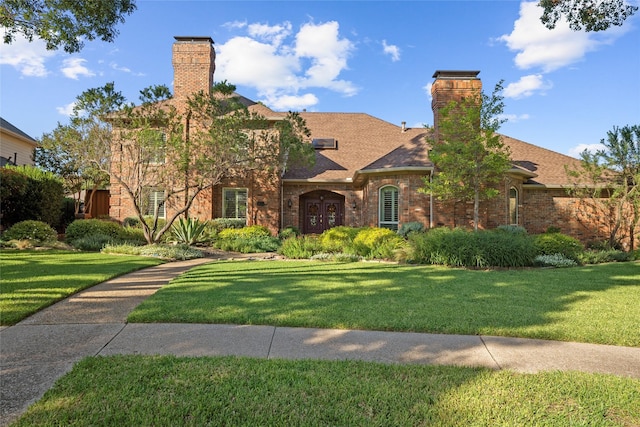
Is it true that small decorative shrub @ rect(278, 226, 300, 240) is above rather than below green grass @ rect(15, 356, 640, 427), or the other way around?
above

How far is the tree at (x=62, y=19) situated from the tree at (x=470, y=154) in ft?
34.0

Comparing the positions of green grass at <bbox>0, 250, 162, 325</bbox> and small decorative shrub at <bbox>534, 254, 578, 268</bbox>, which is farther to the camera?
small decorative shrub at <bbox>534, 254, 578, 268</bbox>

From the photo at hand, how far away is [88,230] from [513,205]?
17.4m

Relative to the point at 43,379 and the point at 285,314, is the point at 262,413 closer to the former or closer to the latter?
the point at 43,379

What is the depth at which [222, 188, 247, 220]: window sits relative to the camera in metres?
17.6

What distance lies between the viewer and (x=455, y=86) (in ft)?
48.4

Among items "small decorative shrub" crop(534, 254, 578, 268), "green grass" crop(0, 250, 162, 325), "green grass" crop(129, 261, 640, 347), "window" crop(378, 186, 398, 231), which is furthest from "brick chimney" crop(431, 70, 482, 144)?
"green grass" crop(0, 250, 162, 325)

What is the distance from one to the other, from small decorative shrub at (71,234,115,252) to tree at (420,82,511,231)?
11.7 metres

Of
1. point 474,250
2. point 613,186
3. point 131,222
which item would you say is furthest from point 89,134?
point 613,186

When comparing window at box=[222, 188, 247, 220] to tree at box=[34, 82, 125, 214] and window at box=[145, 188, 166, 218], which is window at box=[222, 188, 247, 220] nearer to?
window at box=[145, 188, 166, 218]

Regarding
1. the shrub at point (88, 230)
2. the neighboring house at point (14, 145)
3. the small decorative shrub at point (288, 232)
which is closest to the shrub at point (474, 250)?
the small decorative shrub at point (288, 232)

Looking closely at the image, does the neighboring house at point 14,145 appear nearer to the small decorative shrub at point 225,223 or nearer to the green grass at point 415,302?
the small decorative shrub at point 225,223

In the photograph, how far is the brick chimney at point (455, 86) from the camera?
14.7 metres

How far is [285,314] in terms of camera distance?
461 centimetres
